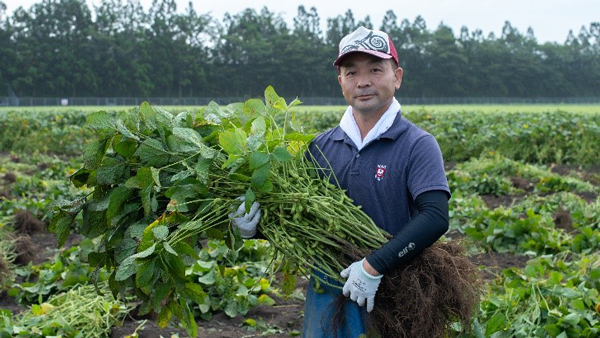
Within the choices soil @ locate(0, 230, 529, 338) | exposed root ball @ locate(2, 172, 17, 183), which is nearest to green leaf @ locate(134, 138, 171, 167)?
soil @ locate(0, 230, 529, 338)

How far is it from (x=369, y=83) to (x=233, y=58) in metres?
74.1

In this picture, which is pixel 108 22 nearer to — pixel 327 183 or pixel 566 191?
pixel 566 191

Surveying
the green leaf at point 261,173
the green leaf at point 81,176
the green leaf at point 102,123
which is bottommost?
the green leaf at point 81,176

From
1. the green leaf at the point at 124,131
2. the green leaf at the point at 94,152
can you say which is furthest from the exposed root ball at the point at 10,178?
the green leaf at the point at 124,131

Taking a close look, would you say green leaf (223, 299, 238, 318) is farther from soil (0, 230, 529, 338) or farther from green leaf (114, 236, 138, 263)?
green leaf (114, 236, 138, 263)

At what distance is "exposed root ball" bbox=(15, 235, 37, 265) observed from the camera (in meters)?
6.29

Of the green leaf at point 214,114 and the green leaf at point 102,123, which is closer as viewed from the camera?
the green leaf at point 102,123

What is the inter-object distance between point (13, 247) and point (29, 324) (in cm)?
251

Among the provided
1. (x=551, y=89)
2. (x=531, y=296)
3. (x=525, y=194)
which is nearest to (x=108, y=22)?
(x=551, y=89)

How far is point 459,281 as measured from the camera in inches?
101

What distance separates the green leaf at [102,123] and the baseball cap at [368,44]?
0.88m

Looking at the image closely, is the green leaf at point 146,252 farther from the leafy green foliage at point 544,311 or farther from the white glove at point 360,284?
the leafy green foliage at point 544,311

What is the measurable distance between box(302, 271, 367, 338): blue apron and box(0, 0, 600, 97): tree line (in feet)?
198

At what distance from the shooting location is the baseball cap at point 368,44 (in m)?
2.58
